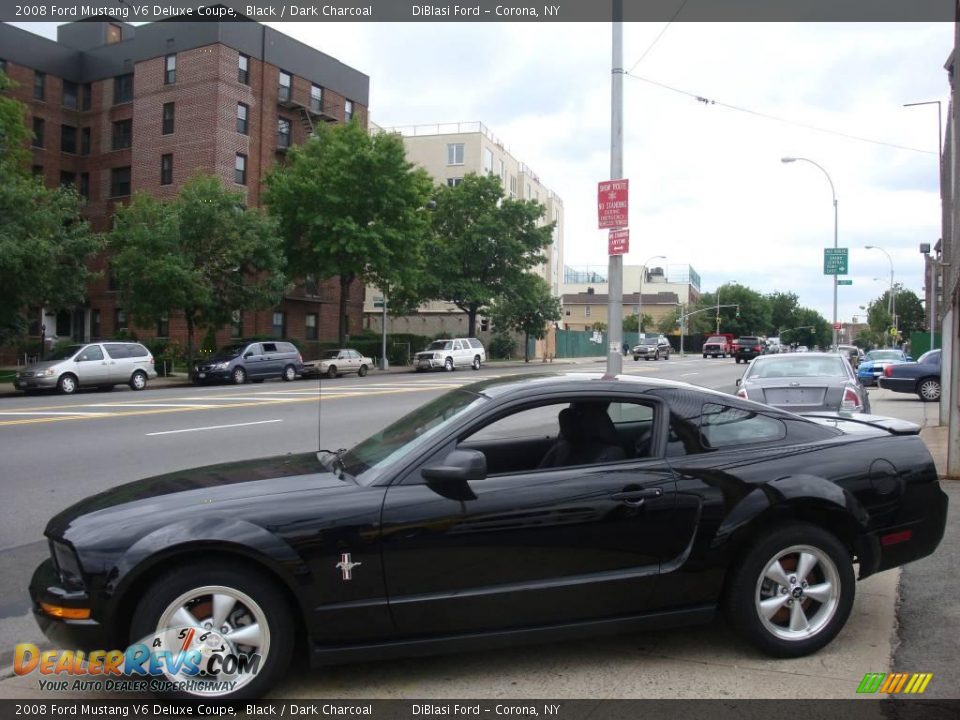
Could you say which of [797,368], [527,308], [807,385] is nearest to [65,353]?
[797,368]

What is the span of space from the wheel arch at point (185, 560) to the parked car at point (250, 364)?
88.1ft

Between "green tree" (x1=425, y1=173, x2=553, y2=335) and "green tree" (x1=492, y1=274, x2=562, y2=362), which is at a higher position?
"green tree" (x1=425, y1=173, x2=553, y2=335)

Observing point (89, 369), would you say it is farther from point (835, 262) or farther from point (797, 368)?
point (835, 262)

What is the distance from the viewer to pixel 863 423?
493 centimetres

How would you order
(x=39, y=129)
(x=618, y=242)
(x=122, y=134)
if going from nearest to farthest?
(x=618, y=242) → (x=39, y=129) → (x=122, y=134)

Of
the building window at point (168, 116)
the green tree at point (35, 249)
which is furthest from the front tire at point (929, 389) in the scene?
the building window at point (168, 116)

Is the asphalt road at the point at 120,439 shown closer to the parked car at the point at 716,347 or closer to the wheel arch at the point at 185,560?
the wheel arch at the point at 185,560

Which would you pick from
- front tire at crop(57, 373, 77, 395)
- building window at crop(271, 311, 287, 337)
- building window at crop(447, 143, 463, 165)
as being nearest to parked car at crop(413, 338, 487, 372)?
building window at crop(271, 311, 287, 337)

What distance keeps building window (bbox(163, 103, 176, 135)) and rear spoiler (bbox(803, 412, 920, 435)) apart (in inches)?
1646

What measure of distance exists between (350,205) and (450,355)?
9.15 metres

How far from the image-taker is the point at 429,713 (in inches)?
140

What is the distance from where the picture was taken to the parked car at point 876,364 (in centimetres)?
2822

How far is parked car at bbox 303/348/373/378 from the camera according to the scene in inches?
1341

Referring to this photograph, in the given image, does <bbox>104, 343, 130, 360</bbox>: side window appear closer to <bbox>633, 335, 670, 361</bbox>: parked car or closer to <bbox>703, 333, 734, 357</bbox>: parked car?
<bbox>633, 335, 670, 361</bbox>: parked car
